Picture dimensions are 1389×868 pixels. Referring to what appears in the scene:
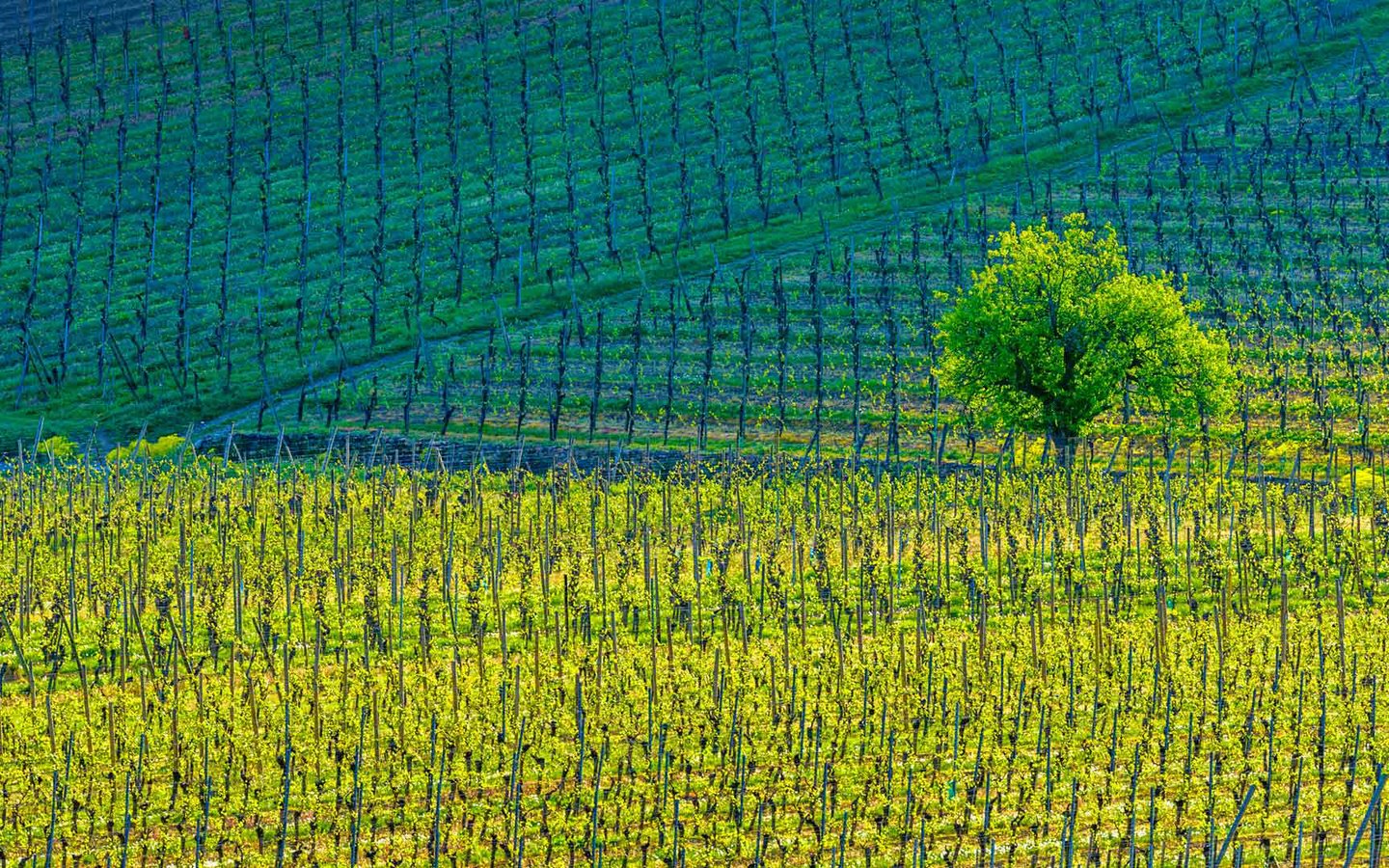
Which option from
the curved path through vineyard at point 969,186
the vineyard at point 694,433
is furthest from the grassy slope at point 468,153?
the vineyard at point 694,433

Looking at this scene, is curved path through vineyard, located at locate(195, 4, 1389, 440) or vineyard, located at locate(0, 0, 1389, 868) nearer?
vineyard, located at locate(0, 0, 1389, 868)

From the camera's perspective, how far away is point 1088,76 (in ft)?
320

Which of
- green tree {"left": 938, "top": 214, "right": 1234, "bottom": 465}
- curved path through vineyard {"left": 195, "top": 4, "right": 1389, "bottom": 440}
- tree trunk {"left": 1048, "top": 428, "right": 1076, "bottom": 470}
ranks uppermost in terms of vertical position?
curved path through vineyard {"left": 195, "top": 4, "right": 1389, "bottom": 440}

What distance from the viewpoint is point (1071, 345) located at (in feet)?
190

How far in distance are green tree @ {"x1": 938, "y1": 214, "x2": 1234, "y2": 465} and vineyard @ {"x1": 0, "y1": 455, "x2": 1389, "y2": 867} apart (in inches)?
255

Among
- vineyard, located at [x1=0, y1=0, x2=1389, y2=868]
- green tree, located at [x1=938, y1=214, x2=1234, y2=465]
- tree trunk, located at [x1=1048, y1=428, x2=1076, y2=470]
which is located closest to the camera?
vineyard, located at [x1=0, y1=0, x2=1389, y2=868]

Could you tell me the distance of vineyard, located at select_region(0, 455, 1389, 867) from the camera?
29625 millimetres

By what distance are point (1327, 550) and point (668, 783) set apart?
21820 mm

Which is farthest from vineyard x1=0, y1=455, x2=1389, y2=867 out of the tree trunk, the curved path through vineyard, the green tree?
the curved path through vineyard

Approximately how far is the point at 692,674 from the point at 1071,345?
25.6m

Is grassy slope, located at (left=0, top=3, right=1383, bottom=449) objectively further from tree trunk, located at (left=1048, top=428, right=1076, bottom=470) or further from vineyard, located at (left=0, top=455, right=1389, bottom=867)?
vineyard, located at (left=0, top=455, right=1389, bottom=867)

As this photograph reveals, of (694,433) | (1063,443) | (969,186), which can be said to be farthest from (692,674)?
(969,186)

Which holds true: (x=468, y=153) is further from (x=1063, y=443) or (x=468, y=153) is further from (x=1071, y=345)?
(x=1071, y=345)

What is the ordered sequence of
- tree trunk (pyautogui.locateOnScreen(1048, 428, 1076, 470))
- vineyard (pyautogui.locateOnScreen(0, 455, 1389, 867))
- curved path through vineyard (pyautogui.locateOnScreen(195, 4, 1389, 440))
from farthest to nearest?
curved path through vineyard (pyautogui.locateOnScreen(195, 4, 1389, 440))
tree trunk (pyautogui.locateOnScreen(1048, 428, 1076, 470))
vineyard (pyautogui.locateOnScreen(0, 455, 1389, 867))
